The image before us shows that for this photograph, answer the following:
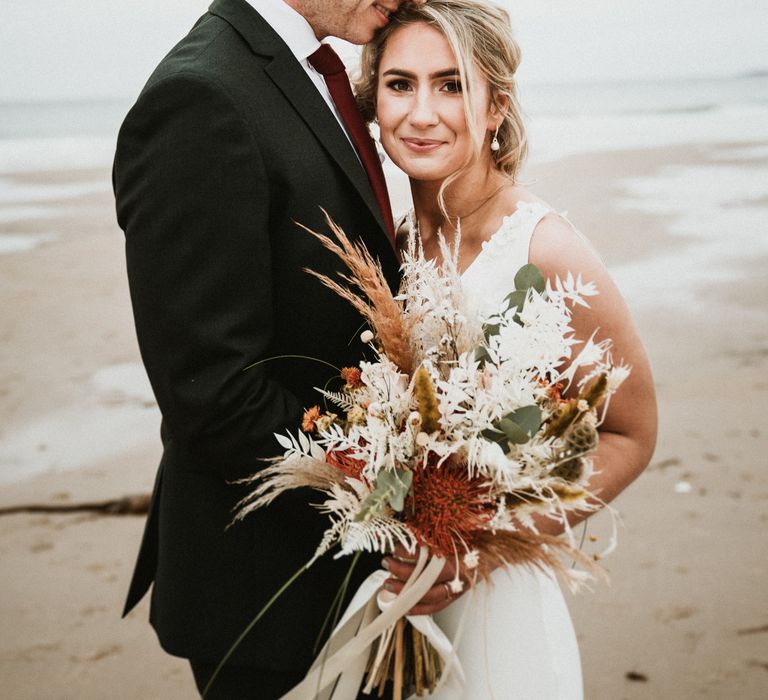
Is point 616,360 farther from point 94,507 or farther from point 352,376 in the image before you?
point 94,507

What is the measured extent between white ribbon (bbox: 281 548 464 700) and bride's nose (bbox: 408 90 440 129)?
1414mm

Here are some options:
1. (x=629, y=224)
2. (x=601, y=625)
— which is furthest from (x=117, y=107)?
(x=601, y=625)

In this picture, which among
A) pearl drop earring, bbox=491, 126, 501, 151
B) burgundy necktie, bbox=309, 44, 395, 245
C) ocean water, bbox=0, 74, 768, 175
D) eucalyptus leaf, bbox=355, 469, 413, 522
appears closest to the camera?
eucalyptus leaf, bbox=355, 469, 413, 522

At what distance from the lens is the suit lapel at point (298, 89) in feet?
7.08

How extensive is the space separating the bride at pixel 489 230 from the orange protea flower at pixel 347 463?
0.28 metres

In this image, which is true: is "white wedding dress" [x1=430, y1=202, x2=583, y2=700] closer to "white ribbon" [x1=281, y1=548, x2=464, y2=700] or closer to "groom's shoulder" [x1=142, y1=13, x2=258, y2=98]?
"white ribbon" [x1=281, y1=548, x2=464, y2=700]

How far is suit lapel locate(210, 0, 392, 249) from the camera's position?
2158mm

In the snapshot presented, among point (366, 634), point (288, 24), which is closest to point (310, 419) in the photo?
point (366, 634)

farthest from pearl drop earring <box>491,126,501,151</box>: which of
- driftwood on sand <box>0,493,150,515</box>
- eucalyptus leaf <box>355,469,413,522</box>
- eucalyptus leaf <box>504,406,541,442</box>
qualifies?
driftwood on sand <box>0,493,150,515</box>

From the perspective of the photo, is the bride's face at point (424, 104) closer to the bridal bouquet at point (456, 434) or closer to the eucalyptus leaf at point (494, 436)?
the bridal bouquet at point (456, 434)

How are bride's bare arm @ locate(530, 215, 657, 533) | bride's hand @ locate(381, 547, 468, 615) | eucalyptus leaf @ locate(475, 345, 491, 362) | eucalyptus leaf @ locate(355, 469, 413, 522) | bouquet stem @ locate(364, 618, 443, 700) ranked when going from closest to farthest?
eucalyptus leaf @ locate(355, 469, 413, 522) → eucalyptus leaf @ locate(475, 345, 491, 362) → bride's hand @ locate(381, 547, 468, 615) → bouquet stem @ locate(364, 618, 443, 700) → bride's bare arm @ locate(530, 215, 657, 533)

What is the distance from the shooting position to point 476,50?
259 cm

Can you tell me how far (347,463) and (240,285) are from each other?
0.51 m

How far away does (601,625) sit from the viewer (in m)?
4.12
